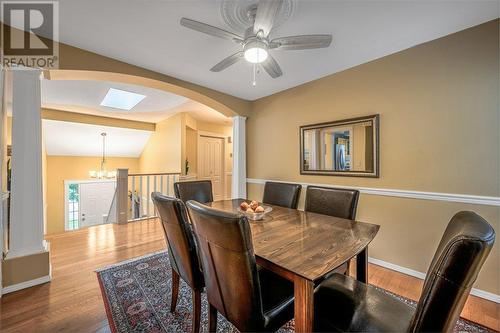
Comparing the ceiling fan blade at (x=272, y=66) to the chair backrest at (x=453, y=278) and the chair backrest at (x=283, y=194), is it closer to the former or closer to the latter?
the chair backrest at (x=283, y=194)

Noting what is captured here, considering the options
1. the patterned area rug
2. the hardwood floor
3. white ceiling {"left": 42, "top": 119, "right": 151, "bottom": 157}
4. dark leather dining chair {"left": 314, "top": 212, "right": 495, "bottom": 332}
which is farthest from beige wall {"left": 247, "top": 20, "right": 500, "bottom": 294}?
white ceiling {"left": 42, "top": 119, "right": 151, "bottom": 157}

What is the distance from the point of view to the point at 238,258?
3.18ft

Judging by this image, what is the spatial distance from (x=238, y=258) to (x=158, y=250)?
7.75 feet

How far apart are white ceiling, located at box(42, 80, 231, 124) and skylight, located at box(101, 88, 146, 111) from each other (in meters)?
0.09

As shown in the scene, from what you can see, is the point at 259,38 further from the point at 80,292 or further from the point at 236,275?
the point at 80,292

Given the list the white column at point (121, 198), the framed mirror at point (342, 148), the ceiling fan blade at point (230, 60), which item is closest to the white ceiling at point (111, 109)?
the white column at point (121, 198)

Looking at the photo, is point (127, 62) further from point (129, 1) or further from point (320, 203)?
point (320, 203)

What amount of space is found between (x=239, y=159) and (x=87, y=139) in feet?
14.7

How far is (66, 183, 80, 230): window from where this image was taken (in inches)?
239

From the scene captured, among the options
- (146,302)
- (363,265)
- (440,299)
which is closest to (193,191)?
(146,302)

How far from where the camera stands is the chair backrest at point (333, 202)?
1905 mm

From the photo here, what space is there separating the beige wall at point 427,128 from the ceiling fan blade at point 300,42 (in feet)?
4.07

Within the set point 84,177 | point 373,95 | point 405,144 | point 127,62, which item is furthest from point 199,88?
point 84,177

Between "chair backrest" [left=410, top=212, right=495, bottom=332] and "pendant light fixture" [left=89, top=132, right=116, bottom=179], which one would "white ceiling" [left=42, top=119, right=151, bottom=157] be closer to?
"pendant light fixture" [left=89, top=132, right=116, bottom=179]
